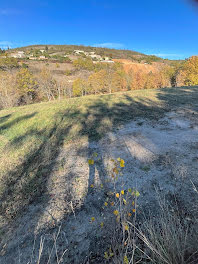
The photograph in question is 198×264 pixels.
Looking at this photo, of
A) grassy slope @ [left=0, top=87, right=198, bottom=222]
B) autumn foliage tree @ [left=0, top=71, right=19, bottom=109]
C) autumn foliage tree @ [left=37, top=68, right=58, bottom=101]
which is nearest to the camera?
grassy slope @ [left=0, top=87, right=198, bottom=222]

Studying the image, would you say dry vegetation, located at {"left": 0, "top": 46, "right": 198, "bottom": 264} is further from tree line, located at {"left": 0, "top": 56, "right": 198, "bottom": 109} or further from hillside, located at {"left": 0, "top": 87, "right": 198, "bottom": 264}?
tree line, located at {"left": 0, "top": 56, "right": 198, "bottom": 109}

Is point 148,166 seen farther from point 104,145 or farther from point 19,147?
point 19,147

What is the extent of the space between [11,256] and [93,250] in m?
1.16

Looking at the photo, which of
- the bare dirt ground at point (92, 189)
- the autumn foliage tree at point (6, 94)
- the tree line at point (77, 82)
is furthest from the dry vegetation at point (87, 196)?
the tree line at point (77, 82)

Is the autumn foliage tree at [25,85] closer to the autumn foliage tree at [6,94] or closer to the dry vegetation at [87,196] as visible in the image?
the autumn foliage tree at [6,94]

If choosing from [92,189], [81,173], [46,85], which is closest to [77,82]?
[46,85]

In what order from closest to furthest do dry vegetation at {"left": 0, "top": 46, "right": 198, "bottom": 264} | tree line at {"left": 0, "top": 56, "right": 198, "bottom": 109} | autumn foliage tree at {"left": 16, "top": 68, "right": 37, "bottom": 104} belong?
dry vegetation at {"left": 0, "top": 46, "right": 198, "bottom": 264}, tree line at {"left": 0, "top": 56, "right": 198, "bottom": 109}, autumn foliage tree at {"left": 16, "top": 68, "right": 37, "bottom": 104}

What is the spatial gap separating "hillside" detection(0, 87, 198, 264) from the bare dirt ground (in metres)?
0.01

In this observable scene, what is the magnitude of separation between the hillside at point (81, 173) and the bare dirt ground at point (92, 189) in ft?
0.04

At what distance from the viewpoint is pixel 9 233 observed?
93.4 inches

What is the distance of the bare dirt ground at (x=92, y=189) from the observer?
2094mm


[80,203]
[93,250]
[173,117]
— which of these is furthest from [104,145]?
[173,117]

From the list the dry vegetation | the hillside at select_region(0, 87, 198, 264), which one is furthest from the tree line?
the hillside at select_region(0, 87, 198, 264)

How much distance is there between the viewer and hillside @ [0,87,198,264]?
2.22m
